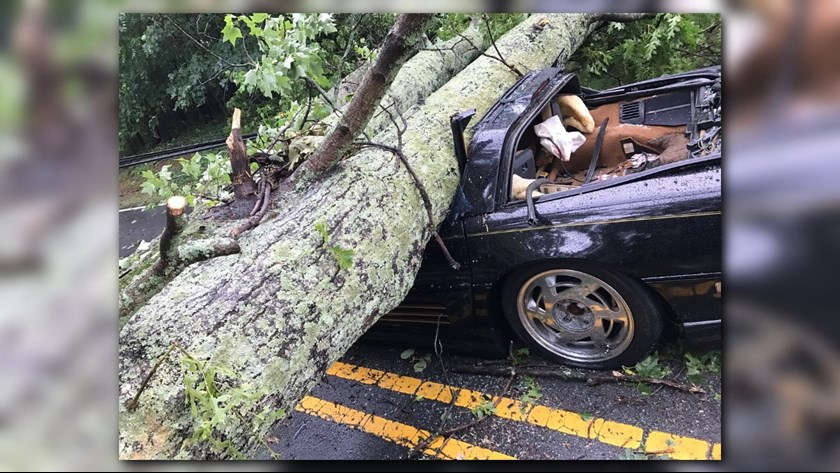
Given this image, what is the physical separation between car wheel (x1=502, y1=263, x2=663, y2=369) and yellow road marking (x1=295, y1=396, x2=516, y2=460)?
2.14 ft

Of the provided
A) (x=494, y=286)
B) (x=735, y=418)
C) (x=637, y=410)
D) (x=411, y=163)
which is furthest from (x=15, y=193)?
(x=637, y=410)

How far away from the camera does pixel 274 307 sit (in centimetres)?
175

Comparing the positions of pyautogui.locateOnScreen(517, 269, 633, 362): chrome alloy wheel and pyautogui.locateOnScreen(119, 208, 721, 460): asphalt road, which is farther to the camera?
pyautogui.locateOnScreen(517, 269, 633, 362): chrome alloy wheel

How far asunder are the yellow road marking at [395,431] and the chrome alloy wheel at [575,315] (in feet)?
2.18

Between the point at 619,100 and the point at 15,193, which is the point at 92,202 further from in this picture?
the point at 619,100

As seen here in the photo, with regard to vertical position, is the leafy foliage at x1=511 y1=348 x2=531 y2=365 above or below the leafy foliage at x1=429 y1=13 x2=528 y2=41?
below

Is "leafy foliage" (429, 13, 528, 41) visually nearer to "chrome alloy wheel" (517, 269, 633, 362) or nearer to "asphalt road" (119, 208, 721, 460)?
"chrome alloy wheel" (517, 269, 633, 362)

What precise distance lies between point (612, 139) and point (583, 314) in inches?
58.4

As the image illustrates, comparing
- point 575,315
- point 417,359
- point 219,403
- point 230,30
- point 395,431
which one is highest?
point 230,30

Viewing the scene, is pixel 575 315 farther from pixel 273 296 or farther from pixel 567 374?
pixel 273 296

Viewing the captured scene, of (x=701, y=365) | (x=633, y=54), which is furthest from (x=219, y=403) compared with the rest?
(x=633, y=54)

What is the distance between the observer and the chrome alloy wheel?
2.39 metres

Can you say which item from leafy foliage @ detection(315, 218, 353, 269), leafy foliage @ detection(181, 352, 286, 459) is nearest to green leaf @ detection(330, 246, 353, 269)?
leafy foliage @ detection(315, 218, 353, 269)

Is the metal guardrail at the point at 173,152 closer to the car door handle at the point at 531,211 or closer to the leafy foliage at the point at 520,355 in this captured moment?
the car door handle at the point at 531,211
